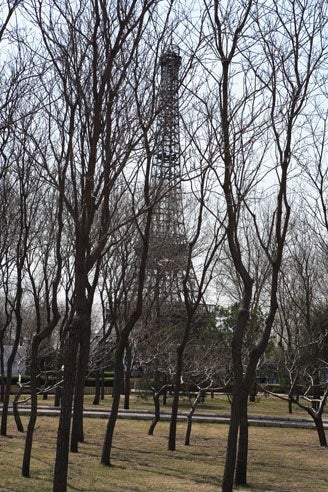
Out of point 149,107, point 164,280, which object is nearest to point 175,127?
point 149,107

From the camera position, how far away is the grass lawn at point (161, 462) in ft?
32.7

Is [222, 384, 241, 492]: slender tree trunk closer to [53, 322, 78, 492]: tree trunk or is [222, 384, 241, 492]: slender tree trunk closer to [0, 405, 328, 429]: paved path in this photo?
[53, 322, 78, 492]: tree trunk

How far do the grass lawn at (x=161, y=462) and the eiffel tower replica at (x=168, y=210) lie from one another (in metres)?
4.04

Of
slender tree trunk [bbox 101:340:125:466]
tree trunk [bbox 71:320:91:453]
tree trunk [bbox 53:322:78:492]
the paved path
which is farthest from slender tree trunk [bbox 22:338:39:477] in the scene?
the paved path

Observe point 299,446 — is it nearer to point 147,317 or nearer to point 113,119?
point 147,317

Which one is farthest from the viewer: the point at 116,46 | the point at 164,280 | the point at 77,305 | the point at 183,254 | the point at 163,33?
the point at 164,280

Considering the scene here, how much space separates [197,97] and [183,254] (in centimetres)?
1052

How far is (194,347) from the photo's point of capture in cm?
2270

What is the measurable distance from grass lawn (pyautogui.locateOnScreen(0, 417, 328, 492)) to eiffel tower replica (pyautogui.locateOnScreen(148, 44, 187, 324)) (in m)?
4.04

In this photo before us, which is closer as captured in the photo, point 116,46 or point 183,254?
point 116,46

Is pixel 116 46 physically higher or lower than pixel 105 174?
higher

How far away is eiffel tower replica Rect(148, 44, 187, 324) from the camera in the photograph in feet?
25.6

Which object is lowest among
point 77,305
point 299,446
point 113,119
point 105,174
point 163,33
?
point 299,446

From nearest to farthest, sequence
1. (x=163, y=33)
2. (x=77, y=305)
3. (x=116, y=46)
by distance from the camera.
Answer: (x=116, y=46)
(x=77, y=305)
(x=163, y=33)
